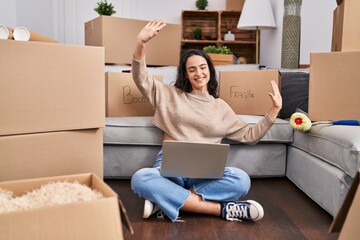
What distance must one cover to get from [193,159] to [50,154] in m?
0.51

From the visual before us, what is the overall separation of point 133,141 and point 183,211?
54cm

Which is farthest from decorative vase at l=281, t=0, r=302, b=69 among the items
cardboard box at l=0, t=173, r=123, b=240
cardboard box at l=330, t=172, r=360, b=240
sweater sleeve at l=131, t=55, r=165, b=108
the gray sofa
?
cardboard box at l=0, t=173, r=123, b=240

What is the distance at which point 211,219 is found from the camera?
154cm

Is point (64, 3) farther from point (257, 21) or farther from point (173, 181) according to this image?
point (173, 181)

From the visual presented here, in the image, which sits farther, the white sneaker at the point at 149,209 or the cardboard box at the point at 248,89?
the cardboard box at the point at 248,89

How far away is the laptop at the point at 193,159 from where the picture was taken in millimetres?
1431

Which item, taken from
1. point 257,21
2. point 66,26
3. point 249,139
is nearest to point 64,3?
point 66,26

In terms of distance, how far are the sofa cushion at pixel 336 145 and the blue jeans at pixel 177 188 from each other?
0.35m

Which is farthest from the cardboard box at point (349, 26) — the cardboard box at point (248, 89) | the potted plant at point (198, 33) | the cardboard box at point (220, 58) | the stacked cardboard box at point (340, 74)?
the potted plant at point (198, 33)

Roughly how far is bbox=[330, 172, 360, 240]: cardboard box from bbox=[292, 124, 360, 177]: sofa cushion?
2.05 ft

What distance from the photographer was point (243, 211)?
151cm

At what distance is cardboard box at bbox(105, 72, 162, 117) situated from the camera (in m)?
2.12

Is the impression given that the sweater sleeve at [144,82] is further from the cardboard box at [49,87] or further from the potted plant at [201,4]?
the potted plant at [201,4]

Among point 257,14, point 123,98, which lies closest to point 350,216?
point 123,98
